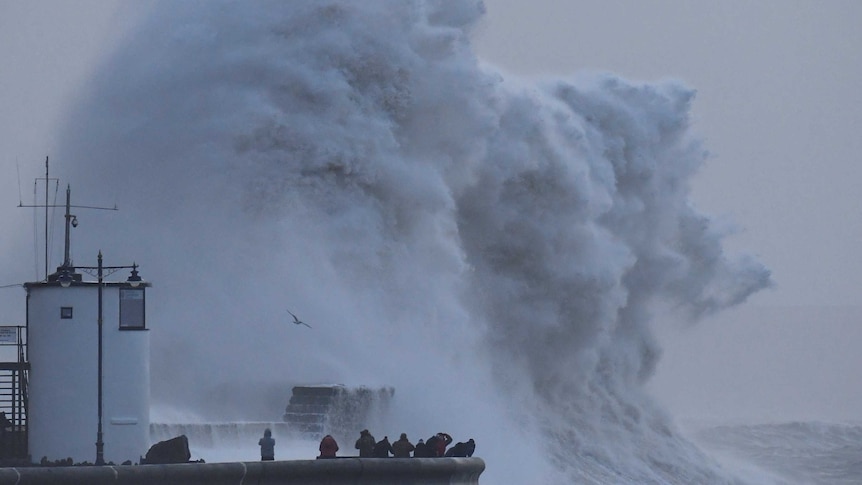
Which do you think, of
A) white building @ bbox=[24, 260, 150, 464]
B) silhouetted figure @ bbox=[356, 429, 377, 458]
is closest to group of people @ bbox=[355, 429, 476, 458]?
silhouetted figure @ bbox=[356, 429, 377, 458]

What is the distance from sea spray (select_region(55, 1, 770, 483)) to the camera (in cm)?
2969

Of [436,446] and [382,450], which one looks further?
[436,446]

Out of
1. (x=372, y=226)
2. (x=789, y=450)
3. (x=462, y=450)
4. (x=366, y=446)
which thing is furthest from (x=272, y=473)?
(x=789, y=450)

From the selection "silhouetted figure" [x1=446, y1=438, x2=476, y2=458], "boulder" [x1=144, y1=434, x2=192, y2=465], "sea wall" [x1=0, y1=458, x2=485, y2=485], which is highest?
"silhouetted figure" [x1=446, y1=438, x2=476, y2=458]

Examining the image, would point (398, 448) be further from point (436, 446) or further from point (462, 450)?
point (462, 450)

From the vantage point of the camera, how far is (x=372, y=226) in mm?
32531

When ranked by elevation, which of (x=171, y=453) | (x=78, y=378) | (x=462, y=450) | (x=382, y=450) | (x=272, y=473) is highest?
(x=78, y=378)

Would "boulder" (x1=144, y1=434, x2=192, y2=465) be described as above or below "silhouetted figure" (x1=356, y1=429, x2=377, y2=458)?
below

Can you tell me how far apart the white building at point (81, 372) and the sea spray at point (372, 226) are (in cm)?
981

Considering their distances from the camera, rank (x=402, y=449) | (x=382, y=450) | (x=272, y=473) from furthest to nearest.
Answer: (x=402, y=449) < (x=382, y=450) < (x=272, y=473)

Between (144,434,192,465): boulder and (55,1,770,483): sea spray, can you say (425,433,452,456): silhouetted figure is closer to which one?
(144,434,192,465): boulder

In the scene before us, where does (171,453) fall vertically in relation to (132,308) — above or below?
below

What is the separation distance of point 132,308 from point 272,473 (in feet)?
7.03

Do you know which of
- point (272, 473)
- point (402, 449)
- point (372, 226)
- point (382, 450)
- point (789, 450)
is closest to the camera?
point (272, 473)
